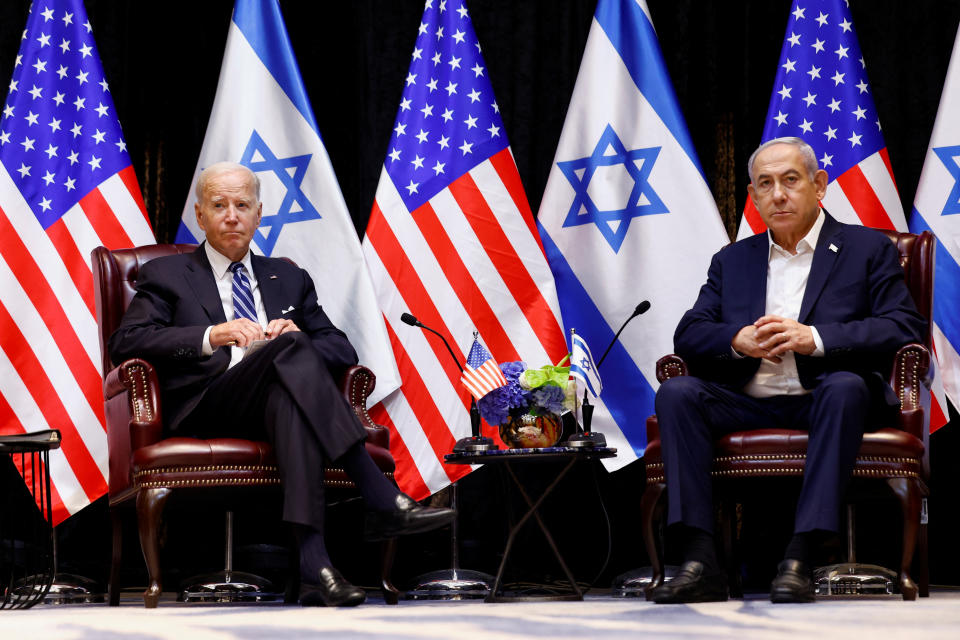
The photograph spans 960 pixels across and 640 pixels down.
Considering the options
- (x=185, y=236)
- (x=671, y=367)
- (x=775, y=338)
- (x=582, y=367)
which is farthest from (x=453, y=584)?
(x=185, y=236)

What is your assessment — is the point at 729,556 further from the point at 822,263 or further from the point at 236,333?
the point at 236,333

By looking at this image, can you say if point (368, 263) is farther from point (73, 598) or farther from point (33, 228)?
point (73, 598)

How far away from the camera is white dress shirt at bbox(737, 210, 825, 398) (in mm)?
3576

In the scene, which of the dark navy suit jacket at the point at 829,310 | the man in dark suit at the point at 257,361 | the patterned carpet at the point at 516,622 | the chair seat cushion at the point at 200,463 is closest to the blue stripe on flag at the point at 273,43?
the man in dark suit at the point at 257,361

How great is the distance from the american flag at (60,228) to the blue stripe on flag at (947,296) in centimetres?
301

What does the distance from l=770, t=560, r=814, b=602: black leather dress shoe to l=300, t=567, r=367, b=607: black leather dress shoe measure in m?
1.06

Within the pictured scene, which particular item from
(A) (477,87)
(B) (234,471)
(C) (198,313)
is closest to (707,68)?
(A) (477,87)

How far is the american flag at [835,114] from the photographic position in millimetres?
4430

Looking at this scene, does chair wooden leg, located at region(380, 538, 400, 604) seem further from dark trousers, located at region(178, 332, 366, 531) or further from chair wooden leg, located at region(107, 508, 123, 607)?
A: chair wooden leg, located at region(107, 508, 123, 607)

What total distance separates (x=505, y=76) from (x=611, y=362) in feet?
4.75

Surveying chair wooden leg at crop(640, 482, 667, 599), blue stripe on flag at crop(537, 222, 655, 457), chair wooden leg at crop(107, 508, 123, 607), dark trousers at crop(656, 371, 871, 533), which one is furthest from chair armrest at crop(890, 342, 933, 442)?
chair wooden leg at crop(107, 508, 123, 607)

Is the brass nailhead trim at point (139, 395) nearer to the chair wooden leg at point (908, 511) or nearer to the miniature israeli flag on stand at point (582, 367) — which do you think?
the miniature israeli flag on stand at point (582, 367)

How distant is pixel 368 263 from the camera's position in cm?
465

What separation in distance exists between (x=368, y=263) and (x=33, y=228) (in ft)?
4.25
